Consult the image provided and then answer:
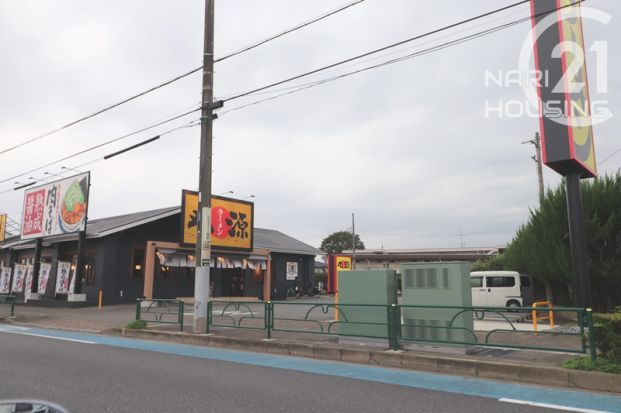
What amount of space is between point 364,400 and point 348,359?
132 inches

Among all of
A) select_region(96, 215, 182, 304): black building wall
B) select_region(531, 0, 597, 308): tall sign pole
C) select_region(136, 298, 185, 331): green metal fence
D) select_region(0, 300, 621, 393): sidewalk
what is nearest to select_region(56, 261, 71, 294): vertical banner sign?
select_region(96, 215, 182, 304): black building wall

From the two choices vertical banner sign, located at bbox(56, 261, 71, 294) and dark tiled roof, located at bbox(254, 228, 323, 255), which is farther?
dark tiled roof, located at bbox(254, 228, 323, 255)

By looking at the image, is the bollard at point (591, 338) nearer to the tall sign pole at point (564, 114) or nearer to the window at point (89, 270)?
the tall sign pole at point (564, 114)

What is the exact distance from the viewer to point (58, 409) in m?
2.06

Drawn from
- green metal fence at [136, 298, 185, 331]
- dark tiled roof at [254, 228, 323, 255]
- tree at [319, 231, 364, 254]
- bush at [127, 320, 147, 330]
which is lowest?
bush at [127, 320, 147, 330]

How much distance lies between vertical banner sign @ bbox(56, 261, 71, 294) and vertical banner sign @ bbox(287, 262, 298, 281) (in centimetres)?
1768

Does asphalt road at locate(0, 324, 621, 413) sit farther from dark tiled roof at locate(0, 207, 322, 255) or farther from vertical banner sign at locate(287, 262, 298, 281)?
vertical banner sign at locate(287, 262, 298, 281)

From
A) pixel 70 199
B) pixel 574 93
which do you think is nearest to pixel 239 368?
pixel 574 93

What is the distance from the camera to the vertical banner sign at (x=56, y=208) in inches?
1037

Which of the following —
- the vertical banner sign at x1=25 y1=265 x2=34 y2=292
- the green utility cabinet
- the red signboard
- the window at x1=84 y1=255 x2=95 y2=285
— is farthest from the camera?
the vertical banner sign at x1=25 y1=265 x2=34 y2=292

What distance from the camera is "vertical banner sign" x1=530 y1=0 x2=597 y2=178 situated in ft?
38.2

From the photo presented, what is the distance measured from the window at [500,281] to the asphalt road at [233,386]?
1587 centimetres

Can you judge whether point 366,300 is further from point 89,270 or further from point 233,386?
point 89,270

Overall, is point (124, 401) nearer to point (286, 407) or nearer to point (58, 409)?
point (286, 407)
